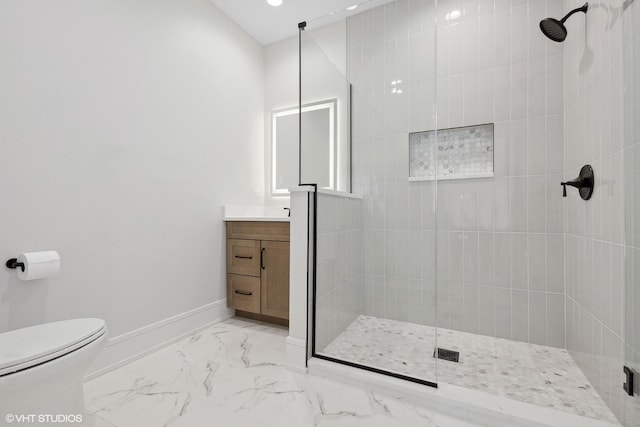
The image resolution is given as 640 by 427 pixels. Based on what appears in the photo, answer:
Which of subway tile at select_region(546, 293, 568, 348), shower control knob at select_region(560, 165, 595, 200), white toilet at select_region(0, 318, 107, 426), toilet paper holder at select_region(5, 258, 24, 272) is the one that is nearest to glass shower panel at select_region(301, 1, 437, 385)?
shower control knob at select_region(560, 165, 595, 200)

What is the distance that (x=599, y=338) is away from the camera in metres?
1.39

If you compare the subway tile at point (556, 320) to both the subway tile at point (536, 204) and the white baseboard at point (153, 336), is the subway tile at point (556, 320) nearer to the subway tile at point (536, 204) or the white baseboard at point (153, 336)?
the subway tile at point (536, 204)

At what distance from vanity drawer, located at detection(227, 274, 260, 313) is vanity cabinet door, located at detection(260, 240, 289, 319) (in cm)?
6

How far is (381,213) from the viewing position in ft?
5.66

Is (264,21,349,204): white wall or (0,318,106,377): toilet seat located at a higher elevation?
(264,21,349,204): white wall

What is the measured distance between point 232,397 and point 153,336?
83 cm

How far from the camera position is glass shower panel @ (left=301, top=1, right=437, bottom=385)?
163 centimetres

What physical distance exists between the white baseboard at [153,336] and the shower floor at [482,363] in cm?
107

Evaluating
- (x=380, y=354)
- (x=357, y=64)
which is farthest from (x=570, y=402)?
(x=357, y=64)

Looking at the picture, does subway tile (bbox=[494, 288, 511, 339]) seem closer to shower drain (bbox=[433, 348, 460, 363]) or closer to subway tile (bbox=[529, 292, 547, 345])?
subway tile (bbox=[529, 292, 547, 345])

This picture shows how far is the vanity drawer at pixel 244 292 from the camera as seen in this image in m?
2.38

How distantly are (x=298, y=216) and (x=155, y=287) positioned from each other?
43.2 inches

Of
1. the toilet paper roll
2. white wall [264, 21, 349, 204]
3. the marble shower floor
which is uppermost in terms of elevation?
white wall [264, 21, 349, 204]

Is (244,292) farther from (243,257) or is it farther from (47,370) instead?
(47,370)
